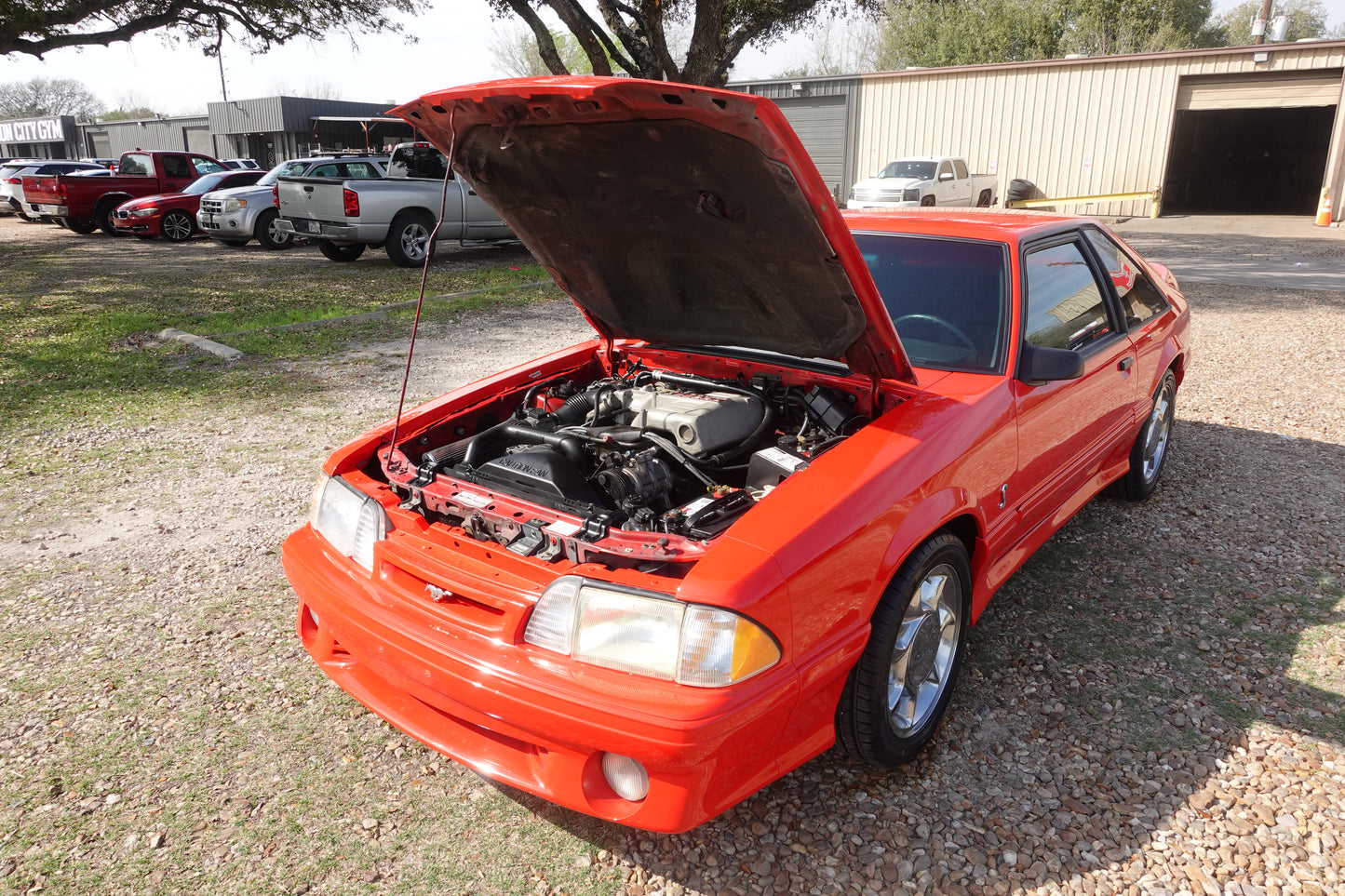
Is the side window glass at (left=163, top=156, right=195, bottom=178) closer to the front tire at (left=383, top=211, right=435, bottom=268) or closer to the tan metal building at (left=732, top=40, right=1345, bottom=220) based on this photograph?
the front tire at (left=383, top=211, right=435, bottom=268)

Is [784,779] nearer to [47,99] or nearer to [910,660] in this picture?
[910,660]

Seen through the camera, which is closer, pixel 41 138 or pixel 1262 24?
pixel 1262 24

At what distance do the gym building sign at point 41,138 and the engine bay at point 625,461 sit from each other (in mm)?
60347

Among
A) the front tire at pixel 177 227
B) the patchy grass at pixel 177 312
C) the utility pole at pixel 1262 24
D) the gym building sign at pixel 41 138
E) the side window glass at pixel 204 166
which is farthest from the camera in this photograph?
the gym building sign at pixel 41 138

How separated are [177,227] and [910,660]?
1866 centimetres

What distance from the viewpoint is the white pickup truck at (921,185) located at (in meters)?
18.3

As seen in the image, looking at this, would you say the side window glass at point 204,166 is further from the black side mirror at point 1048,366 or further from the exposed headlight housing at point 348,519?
the black side mirror at point 1048,366

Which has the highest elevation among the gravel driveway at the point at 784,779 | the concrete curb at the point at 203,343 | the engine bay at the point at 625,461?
the engine bay at the point at 625,461

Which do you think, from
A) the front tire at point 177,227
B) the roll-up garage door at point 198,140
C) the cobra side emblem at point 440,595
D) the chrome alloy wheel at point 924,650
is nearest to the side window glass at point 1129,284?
the chrome alloy wheel at point 924,650

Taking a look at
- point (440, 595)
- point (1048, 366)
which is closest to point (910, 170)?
point (1048, 366)

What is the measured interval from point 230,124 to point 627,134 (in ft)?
149

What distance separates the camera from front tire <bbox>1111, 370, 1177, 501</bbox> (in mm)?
4348

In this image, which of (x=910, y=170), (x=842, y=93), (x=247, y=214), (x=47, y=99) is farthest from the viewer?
(x=47, y=99)

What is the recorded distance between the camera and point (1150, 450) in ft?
14.8
